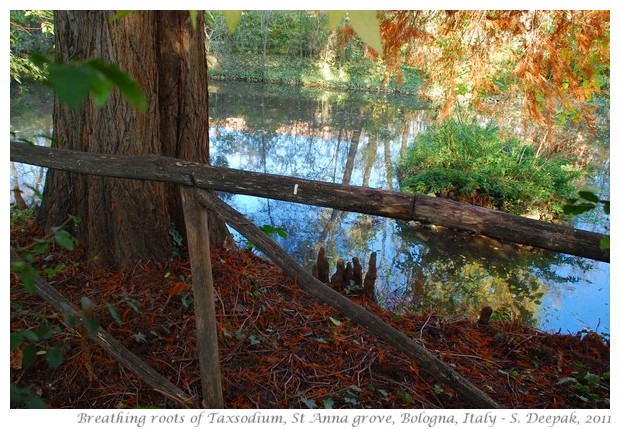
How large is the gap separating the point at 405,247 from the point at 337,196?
5.23 metres

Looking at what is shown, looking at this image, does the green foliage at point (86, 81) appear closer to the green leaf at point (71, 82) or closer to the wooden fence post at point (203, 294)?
the green leaf at point (71, 82)

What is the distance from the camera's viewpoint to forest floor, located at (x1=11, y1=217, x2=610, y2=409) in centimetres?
226

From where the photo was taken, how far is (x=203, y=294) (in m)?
1.96

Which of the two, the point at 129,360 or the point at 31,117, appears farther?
the point at 31,117

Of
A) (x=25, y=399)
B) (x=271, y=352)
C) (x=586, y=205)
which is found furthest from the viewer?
(x=271, y=352)

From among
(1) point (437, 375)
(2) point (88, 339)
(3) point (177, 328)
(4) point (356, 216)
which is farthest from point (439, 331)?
(4) point (356, 216)

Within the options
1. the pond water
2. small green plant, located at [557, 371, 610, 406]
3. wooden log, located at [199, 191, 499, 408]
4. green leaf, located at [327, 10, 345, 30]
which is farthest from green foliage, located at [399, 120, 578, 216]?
green leaf, located at [327, 10, 345, 30]

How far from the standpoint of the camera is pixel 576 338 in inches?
128

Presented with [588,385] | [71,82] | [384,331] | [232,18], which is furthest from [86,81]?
[588,385]

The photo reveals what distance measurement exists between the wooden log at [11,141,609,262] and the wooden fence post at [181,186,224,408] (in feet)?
0.42

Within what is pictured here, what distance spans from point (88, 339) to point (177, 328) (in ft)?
1.60

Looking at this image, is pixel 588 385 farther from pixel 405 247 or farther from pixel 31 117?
pixel 31 117

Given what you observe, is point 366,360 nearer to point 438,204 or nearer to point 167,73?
point 438,204

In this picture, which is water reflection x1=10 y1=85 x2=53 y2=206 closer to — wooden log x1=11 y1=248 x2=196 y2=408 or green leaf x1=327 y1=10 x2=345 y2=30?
wooden log x1=11 y1=248 x2=196 y2=408
